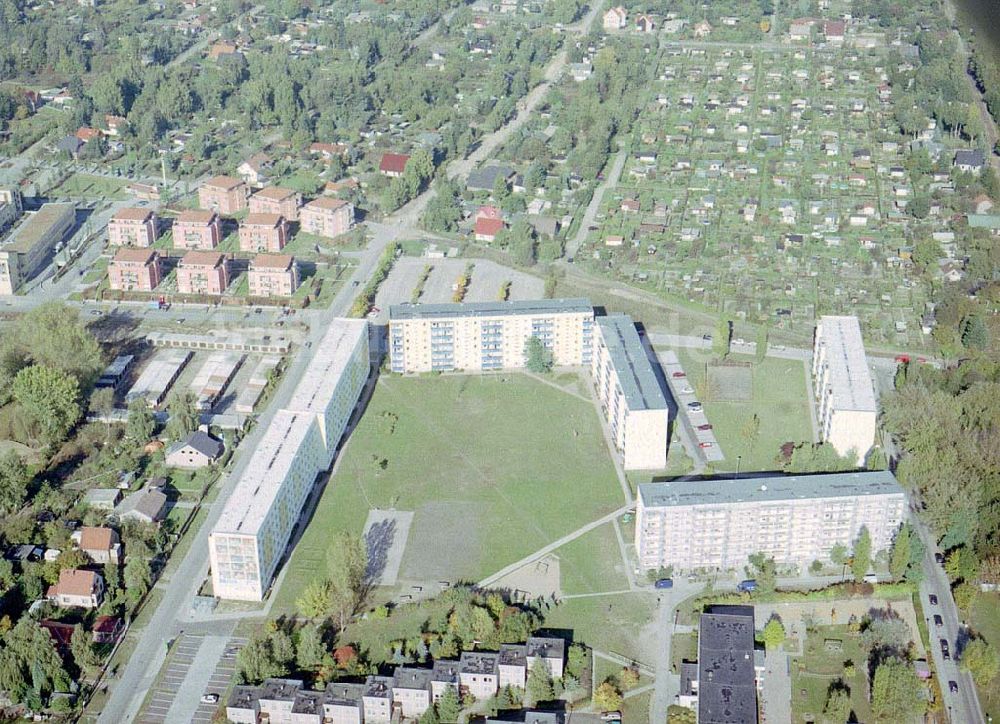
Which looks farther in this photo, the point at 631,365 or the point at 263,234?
the point at 263,234

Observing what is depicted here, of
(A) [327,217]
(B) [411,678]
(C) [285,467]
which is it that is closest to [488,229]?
(A) [327,217]

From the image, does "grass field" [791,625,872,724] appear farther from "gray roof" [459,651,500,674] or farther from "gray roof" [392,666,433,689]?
"gray roof" [392,666,433,689]

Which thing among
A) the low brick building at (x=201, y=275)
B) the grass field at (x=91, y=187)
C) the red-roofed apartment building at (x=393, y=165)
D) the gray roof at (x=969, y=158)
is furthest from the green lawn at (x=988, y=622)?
the grass field at (x=91, y=187)

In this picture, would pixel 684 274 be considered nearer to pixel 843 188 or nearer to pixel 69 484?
pixel 843 188

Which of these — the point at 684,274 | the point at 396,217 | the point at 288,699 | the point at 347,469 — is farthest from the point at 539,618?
the point at 396,217

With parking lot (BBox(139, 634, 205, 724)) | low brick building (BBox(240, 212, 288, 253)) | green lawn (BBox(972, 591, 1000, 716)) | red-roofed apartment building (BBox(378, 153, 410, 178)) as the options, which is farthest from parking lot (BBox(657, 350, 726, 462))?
red-roofed apartment building (BBox(378, 153, 410, 178))

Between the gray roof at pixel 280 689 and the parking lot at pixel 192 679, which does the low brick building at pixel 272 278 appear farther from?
the gray roof at pixel 280 689

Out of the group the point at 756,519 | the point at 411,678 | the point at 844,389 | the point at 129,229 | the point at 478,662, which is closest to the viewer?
the point at 411,678

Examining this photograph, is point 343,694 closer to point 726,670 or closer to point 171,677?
point 171,677
